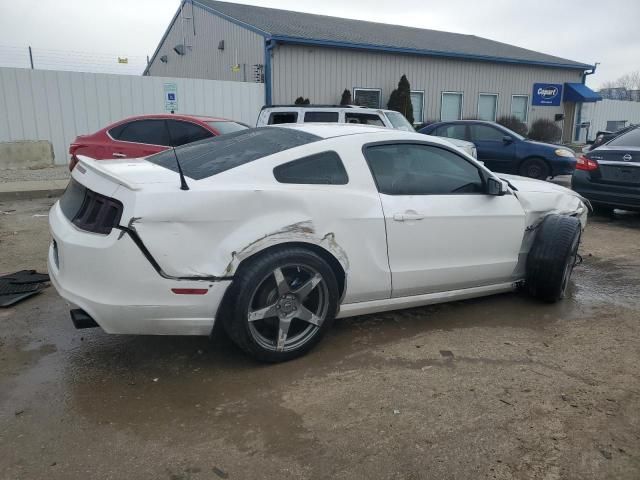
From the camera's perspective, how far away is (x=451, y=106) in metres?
23.0

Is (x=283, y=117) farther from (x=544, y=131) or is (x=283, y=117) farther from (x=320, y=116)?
(x=544, y=131)

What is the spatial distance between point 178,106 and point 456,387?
14.7 metres

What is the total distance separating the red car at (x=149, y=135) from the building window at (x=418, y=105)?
48.0 ft

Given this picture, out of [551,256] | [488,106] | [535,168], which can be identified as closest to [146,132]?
[551,256]

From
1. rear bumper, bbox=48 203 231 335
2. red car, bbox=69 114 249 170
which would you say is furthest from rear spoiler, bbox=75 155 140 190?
red car, bbox=69 114 249 170

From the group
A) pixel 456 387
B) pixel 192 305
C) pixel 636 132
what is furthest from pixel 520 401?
pixel 636 132

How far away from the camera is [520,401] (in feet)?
9.86

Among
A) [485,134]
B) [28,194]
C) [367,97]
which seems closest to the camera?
[28,194]

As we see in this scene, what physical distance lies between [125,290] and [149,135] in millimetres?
6038

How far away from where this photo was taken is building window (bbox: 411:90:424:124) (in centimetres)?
2172

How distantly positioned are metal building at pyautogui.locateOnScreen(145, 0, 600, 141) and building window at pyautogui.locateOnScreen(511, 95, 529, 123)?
0.16 ft

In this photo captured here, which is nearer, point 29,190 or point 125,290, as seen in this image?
point 125,290

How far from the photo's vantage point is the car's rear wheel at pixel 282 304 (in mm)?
3143

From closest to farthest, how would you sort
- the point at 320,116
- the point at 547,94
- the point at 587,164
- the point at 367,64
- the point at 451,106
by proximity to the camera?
the point at 587,164
the point at 320,116
the point at 367,64
the point at 451,106
the point at 547,94
